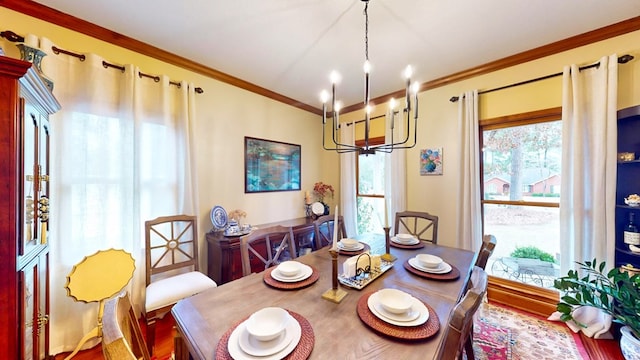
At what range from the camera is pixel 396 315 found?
3.16 ft

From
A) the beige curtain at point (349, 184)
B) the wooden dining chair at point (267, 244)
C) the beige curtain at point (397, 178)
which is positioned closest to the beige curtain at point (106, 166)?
the wooden dining chair at point (267, 244)

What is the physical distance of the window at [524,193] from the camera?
2244 millimetres

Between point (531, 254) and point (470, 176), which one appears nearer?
point (531, 254)

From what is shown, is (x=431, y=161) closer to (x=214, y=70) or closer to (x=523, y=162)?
(x=523, y=162)

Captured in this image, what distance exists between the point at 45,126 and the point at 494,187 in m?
3.85

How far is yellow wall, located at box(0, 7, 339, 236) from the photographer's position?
1.74 metres

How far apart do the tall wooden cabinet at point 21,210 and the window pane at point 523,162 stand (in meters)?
3.60

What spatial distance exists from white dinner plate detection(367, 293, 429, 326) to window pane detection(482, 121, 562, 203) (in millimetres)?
2168

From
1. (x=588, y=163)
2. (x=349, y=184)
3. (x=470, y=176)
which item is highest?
(x=588, y=163)

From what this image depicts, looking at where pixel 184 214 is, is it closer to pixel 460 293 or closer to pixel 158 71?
pixel 158 71

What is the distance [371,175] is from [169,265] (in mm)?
2847

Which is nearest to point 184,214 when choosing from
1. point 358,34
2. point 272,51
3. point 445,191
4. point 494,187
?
point 272,51

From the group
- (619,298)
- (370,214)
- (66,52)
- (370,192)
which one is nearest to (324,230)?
(370,214)

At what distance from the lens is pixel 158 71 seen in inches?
85.9
